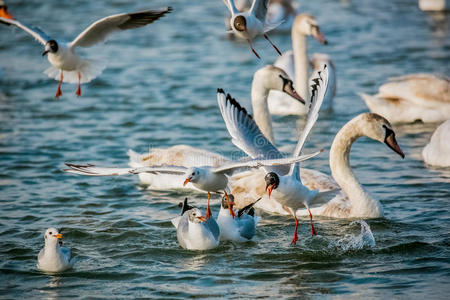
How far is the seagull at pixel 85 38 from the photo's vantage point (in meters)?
10.1

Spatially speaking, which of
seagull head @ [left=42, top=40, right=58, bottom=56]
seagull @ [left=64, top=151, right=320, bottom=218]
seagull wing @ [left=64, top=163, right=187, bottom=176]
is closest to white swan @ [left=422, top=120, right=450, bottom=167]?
seagull @ [left=64, top=151, right=320, bottom=218]

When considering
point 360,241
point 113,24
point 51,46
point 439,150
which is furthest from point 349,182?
point 51,46

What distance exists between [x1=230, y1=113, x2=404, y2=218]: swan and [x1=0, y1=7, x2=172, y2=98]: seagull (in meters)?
2.42

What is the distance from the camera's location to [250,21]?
943 centimetres

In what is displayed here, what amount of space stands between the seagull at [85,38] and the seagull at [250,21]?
806mm

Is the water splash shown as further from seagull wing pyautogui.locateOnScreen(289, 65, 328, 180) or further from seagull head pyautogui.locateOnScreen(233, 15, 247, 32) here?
seagull head pyautogui.locateOnScreen(233, 15, 247, 32)

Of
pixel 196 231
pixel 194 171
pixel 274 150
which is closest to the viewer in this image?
pixel 194 171

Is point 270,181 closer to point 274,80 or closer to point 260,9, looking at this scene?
point 260,9

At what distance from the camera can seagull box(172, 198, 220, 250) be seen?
A: 28.8ft

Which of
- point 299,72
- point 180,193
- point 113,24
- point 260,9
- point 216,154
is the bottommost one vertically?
point 180,193

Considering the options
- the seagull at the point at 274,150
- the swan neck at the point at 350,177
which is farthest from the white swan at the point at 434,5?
the seagull at the point at 274,150

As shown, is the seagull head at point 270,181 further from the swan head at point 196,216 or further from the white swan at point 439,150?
the white swan at point 439,150

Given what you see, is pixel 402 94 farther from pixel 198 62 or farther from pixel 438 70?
pixel 198 62

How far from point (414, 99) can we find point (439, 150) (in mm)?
2321
